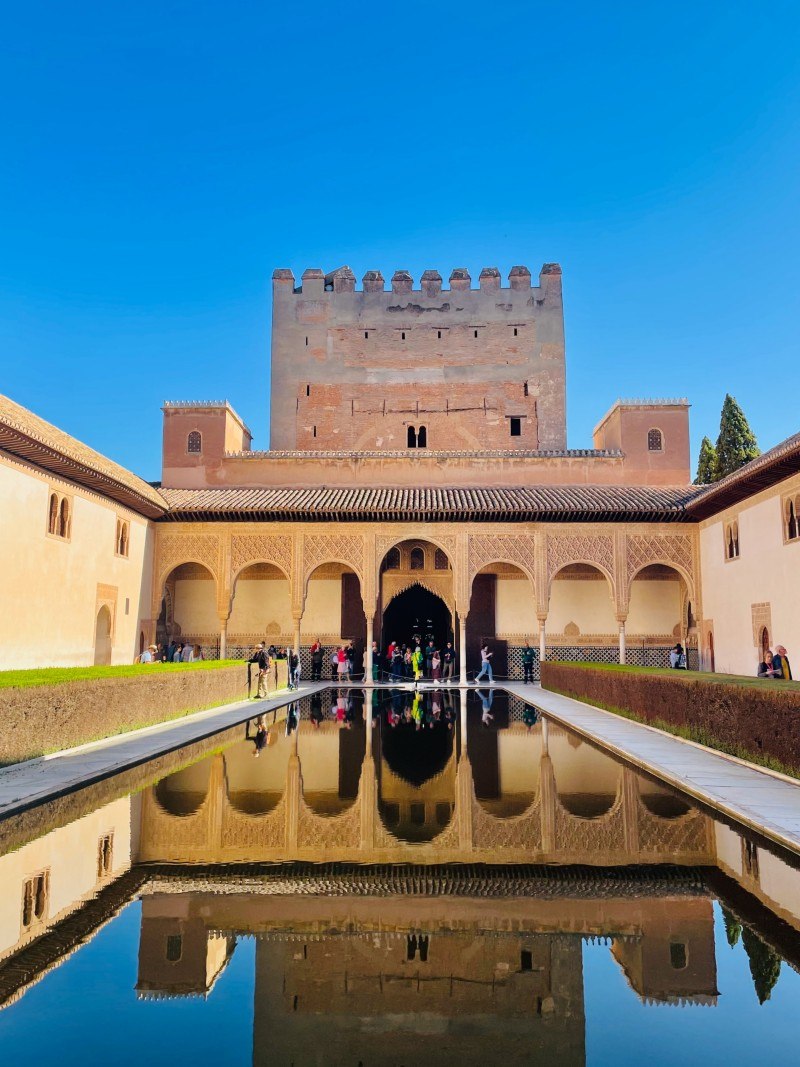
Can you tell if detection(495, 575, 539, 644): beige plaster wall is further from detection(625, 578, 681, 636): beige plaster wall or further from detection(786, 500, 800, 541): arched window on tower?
detection(786, 500, 800, 541): arched window on tower

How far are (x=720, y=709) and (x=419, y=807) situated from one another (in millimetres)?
3753

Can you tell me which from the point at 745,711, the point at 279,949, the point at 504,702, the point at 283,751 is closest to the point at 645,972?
the point at 279,949

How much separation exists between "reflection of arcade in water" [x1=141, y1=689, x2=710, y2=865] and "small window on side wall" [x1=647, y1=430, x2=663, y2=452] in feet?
53.1

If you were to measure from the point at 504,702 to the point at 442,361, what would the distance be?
16.2 m

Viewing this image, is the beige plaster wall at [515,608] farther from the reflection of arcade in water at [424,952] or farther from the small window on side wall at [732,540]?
the reflection of arcade in water at [424,952]

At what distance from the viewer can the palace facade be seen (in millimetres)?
15867

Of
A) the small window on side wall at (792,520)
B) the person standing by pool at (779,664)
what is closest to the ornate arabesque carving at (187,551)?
the small window on side wall at (792,520)

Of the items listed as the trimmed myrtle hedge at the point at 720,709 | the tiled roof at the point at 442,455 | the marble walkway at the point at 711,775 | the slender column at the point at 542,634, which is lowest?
the marble walkway at the point at 711,775

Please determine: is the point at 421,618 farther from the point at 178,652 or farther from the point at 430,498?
the point at 178,652

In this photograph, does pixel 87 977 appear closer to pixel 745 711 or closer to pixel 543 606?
pixel 745 711

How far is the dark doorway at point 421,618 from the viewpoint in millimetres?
23859

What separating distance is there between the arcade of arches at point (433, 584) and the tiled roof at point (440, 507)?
0.86 feet

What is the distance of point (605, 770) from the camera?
23.5ft

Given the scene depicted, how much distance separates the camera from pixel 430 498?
2081cm
